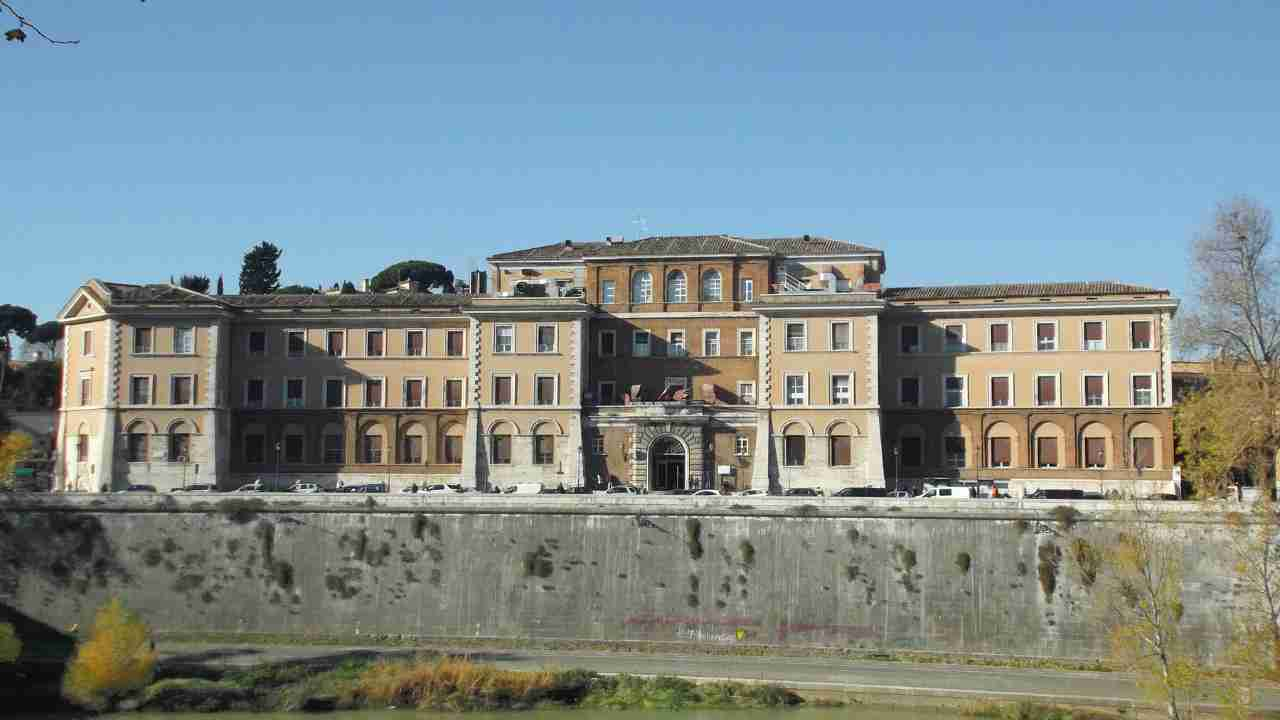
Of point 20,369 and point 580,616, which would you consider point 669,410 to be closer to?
point 580,616

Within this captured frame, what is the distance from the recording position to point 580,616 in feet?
154

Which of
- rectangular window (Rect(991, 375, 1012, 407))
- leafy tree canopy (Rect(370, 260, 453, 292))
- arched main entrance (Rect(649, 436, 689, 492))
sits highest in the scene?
leafy tree canopy (Rect(370, 260, 453, 292))

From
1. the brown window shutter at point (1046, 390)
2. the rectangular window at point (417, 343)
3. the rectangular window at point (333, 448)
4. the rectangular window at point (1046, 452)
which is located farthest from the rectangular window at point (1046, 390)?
the rectangular window at point (333, 448)

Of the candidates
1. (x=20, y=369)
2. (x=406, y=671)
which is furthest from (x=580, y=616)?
(x=20, y=369)

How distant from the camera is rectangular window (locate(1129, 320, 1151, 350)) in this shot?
59188 millimetres

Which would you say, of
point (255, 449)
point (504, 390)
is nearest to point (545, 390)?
point (504, 390)

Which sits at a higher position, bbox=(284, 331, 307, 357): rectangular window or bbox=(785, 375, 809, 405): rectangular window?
bbox=(284, 331, 307, 357): rectangular window

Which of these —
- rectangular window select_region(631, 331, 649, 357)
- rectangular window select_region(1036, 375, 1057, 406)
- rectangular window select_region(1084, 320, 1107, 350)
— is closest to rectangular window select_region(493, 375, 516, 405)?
rectangular window select_region(631, 331, 649, 357)

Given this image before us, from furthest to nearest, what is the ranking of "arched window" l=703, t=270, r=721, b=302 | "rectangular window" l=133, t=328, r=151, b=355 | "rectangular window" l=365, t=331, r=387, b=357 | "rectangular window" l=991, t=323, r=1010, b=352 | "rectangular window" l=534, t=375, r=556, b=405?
"rectangular window" l=365, t=331, r=387, b=357
"arched window" l=703, t=270, r=721, b=302
"rectangular window" l=133, t=328, r=151, b=355
"rectangular window" l=534, t=375, r=556, b=405
"rectangular window" l=991, t=323, r=1010, b=352

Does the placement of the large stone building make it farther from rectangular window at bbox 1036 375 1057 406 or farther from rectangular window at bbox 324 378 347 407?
rectangular window at bbox 324 378 347 407

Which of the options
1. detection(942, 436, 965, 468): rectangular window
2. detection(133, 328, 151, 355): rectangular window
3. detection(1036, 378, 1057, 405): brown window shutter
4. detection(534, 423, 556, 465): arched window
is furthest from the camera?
detection(133, 328, 151, 355): rectangular window

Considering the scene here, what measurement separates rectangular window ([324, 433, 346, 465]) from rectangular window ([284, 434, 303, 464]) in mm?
1245

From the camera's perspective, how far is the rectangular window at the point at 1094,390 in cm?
5936

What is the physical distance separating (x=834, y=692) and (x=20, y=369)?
284ft
